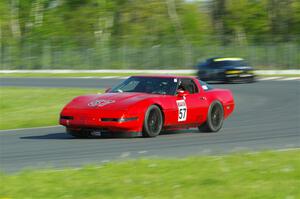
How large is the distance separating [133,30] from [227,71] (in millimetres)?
35636

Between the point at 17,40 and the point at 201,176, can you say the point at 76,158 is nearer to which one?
the point at 201,176

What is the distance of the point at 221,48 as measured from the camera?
2007 inches

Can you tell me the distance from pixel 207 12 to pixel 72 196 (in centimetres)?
7418

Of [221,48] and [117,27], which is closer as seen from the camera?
[221,48]

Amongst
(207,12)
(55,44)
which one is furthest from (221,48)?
(207,12)

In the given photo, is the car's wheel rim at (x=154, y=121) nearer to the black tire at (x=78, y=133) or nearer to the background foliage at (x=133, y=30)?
the black tire at (x=78, y=133)

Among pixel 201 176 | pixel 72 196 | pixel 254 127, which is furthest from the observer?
pixel 254 127

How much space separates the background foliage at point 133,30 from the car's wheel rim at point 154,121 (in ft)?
117

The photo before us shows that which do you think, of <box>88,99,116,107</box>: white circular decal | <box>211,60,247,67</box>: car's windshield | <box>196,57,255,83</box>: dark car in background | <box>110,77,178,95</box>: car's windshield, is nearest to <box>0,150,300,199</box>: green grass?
<box>88,99,116,107</box>: white circular decal

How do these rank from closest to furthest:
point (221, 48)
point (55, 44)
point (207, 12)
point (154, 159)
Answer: point (154, 159) < point (221, 48) < point (55, 44) < point (207, 12)

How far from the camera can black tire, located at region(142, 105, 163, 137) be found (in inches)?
551

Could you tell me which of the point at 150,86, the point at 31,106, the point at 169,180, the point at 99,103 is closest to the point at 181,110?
the point at 150,86

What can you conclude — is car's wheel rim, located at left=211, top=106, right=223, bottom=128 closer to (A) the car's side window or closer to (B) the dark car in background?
(A) the car's side window

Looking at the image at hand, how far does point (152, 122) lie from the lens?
46.5 ft
